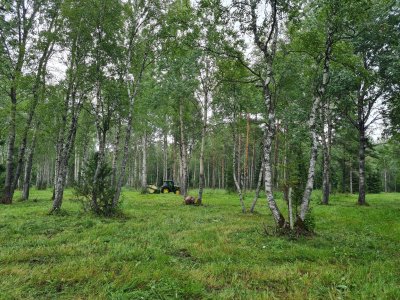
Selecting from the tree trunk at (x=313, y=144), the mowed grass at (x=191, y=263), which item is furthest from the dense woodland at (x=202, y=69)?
the mowed grass at (x=191, y=263)

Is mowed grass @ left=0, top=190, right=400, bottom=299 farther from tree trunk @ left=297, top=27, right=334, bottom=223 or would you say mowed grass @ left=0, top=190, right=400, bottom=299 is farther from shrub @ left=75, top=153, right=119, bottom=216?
shrub @ left=75, top=153, right=119, bottom=216

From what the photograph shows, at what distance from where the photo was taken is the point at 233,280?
15.7 ft

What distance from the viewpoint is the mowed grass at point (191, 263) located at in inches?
169

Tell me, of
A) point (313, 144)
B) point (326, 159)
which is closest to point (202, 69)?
point (326, 159)

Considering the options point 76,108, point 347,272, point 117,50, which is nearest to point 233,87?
point 117,50

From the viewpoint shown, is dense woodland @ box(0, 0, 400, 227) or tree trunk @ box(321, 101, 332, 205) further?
tree trunk @ box(321, 101, 332, 205)

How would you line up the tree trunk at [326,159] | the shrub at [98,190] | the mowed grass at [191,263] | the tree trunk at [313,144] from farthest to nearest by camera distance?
Result: the tree trunk at [326,159] → the shrub at [98,190] → the tree trunk at [313,144] → the mowed grass at [191,263]

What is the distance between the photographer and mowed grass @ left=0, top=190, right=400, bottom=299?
14.1 ft

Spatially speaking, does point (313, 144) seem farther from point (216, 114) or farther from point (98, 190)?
point (216, 114)

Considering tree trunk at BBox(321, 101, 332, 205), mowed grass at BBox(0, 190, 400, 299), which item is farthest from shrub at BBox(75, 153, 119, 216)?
tree trunk at BBox(321, 101, 332, 205)

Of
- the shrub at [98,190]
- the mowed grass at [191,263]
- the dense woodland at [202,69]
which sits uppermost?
the dense woodland at [202,69]

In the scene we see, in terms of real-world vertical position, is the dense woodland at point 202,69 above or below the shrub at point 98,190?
above

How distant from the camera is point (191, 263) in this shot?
580 centimetres

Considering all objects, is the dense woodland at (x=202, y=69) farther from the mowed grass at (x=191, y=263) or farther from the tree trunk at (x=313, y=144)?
the mowed grass at (x=191, y=263)
